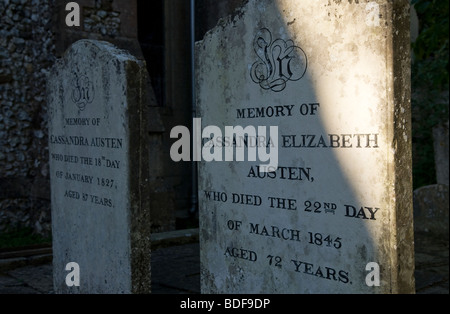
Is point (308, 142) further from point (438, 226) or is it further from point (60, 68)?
point (438, 226)

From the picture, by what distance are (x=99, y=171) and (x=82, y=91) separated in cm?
67

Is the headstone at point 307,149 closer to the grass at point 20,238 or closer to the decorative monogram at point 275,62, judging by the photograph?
the decorative monogram at point 275,62

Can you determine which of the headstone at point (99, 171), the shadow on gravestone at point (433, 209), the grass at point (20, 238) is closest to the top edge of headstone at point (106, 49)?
the headstone at point (99, 171)

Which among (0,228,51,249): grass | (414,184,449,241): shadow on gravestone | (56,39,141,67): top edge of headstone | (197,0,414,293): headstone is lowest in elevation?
(0,228,51,249): grass

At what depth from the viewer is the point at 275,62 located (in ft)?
9.80

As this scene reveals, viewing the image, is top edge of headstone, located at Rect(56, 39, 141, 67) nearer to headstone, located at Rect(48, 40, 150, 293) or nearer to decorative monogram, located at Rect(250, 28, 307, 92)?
headstone, located at Rect(48, 40, 150, 293)

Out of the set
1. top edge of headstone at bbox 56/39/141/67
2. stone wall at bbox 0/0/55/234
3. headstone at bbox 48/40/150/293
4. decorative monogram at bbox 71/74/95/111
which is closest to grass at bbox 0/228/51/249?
stone wall at bbox 0/0/55/234

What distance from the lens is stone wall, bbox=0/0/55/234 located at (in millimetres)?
7500

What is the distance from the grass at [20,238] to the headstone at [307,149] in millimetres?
4170

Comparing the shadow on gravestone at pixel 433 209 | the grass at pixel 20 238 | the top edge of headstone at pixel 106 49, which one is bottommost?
the grass at pixel 20 238

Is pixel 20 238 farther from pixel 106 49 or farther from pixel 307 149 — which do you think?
pixel 307 149

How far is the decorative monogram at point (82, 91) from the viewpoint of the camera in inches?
162

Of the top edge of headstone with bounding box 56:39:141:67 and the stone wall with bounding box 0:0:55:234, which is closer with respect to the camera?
the top edge of headstone with bounding box 56:39:141:67

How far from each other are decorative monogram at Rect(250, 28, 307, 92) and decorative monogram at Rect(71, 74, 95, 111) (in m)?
1.51
